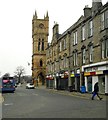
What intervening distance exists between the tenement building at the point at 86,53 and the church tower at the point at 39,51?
46.4 m

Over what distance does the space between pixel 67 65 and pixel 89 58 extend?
1247 cm

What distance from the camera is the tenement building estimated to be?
123 feet

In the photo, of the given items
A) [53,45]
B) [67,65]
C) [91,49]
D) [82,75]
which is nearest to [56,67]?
[53,45]

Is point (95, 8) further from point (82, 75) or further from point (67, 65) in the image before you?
point (67, 65)

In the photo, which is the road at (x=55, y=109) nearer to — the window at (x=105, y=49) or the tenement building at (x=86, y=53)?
the window at (x=105, y=49)

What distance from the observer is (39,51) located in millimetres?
109438

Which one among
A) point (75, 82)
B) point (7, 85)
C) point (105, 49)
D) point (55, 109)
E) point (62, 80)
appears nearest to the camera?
point (55, 109)

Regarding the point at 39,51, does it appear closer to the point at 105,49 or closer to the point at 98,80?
the point at 98,80

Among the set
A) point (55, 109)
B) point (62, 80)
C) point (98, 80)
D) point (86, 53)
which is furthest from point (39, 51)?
point (55, 109)

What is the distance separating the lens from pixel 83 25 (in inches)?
1769

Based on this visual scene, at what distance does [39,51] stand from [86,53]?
6712 cm

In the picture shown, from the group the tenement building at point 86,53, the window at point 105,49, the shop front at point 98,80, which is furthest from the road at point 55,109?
the tenement building at point 86,53

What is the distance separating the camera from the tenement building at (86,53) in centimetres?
3744

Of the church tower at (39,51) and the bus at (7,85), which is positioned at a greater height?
the church tower at (39,51)
